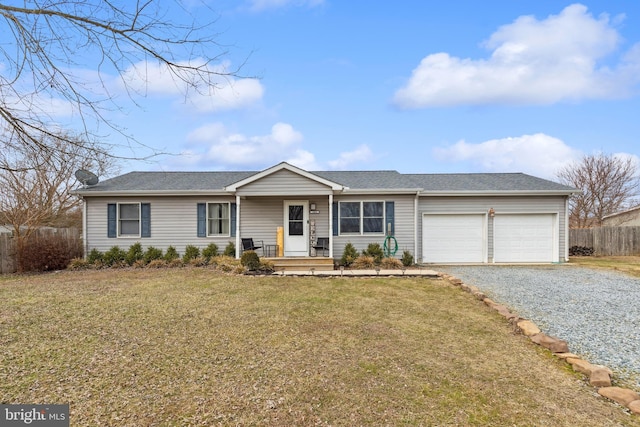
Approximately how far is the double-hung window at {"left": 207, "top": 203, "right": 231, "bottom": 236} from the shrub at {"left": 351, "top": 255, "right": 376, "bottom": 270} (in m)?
5.04

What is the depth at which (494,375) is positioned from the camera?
12.5ft

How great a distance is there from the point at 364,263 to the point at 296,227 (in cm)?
307

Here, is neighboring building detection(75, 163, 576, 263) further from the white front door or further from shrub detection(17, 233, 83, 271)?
shrub detection(17, 233, 83, 271)

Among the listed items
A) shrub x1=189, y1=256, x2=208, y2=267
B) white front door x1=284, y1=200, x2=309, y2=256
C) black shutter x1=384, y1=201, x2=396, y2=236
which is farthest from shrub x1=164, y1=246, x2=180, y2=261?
black shutter x1=384, y1=201, x2=396, y2=236

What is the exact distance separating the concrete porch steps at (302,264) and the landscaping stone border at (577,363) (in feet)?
18.2

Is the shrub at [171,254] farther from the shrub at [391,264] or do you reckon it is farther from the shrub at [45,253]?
the shrub at [391,264]

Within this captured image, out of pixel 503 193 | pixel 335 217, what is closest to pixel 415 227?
pixel 335 217

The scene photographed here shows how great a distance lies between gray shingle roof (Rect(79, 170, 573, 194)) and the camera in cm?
1287

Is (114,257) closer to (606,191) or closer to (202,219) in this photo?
(202,219)

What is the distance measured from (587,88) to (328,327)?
14121 millimetres

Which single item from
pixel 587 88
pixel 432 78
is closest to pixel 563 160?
pixel 587 88

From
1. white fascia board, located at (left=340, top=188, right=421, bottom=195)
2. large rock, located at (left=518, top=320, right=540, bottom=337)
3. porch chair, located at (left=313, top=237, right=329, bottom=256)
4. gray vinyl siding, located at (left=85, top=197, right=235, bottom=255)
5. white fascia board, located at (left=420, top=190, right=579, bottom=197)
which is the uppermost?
white fascia board, located at (left=340, top=188, right=421, bottom=195)

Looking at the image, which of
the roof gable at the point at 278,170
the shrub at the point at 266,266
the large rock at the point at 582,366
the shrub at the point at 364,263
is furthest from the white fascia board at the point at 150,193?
the large rock at the point at 582,366

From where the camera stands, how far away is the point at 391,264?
11.6 metres
